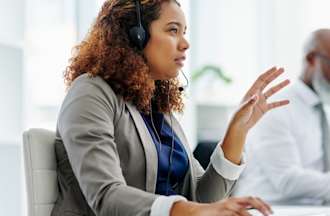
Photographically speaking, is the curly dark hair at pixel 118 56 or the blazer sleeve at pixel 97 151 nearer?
the blazer sleeve at pixel 97 151

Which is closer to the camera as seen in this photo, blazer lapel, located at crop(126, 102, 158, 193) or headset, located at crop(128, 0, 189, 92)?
blazer lapel, located at crop(126, 102, 158, 193)

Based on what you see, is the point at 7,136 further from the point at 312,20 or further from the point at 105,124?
the point at 312,20

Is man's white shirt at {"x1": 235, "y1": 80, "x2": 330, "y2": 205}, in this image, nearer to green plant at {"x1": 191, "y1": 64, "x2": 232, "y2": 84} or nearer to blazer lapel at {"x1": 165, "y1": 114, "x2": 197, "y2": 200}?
blazer lapel at {"x1": 165, "y1": 114, "x2": 197, "y2": 200}

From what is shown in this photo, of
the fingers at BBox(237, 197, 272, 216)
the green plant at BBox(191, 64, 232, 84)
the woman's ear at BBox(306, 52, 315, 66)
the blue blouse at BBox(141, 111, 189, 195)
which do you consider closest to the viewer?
the fingers at BBox(237, 197, 272, 216)

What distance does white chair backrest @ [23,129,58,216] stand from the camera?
118 centimetres

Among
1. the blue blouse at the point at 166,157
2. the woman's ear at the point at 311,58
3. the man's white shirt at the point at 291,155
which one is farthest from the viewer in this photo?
the woman's ear at the point at 311,58

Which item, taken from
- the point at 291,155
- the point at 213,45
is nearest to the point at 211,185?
the point at 291,155

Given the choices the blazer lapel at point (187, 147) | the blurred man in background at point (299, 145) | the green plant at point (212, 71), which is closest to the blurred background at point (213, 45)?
the green plant at point (212, 71)

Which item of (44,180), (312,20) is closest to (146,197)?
(44,180)

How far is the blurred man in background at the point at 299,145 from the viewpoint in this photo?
2.06m

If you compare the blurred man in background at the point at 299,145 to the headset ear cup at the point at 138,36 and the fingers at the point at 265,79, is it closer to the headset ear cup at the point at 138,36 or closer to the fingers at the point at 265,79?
the fingers at the point at 265,79

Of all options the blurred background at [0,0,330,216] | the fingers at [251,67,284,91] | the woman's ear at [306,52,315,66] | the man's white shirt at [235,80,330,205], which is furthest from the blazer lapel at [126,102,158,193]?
the blurred background at [0,0,330,216]

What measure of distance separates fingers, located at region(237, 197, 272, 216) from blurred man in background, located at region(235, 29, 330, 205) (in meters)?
1.20

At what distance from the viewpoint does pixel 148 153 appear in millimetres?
1191
